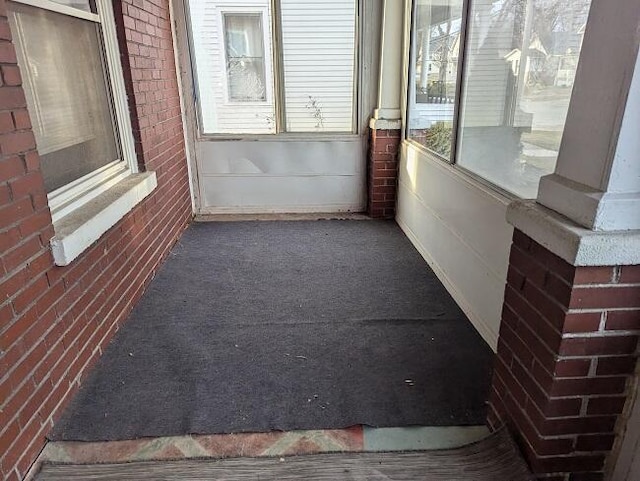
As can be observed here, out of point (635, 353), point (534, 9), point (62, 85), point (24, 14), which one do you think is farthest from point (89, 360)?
point (534, 9)

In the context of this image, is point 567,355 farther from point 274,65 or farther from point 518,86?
point 274,65

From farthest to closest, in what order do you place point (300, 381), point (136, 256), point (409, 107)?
point (409, 107) → point (136, 256) → point (300, 381)

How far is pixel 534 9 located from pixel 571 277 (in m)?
1.32

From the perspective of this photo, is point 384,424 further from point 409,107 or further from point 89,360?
point 409,107

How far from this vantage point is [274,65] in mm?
4188

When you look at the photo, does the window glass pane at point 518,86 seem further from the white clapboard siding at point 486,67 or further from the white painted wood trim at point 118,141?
the white painted wood trim at point 118,141

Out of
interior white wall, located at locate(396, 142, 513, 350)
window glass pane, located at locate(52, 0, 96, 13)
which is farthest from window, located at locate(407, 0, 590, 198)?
window glass pane, located at locate(52, 0, 96, 13)

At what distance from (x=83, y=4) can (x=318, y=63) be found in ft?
7.08

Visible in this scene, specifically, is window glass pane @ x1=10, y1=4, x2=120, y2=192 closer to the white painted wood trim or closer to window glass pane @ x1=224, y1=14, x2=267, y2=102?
the white painted wood trim

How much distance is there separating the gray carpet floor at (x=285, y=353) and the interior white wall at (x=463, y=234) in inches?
4.3

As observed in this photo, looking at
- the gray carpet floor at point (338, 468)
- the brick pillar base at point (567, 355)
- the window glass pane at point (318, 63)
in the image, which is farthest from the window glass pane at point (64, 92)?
the brick pillar base at point (567, 355)

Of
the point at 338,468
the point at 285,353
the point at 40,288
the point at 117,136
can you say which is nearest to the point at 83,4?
the point at 117,136

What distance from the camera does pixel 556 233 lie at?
1294 millimetres

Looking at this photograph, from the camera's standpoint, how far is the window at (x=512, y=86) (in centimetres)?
180
